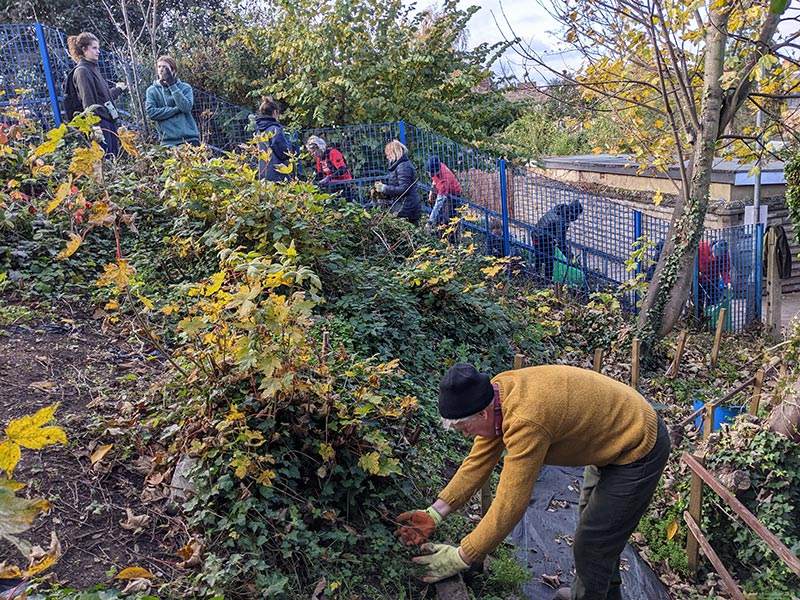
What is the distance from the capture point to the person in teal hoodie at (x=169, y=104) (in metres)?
8.33

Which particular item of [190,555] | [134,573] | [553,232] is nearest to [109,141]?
[553,232]

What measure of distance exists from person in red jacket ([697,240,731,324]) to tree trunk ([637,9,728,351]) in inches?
89.8

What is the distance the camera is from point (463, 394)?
3012 mm

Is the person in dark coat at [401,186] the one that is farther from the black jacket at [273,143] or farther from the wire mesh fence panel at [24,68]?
the wire mesh fence panel at [24,68]

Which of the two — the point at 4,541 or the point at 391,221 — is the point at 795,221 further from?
the point at 4,541

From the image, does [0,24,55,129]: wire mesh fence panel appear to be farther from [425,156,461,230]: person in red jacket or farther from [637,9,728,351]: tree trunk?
[637,9,728,351]: tree trunk

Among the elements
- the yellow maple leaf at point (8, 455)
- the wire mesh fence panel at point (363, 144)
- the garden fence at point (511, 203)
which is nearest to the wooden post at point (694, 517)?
the yellow maple leaf at point (8, 455)

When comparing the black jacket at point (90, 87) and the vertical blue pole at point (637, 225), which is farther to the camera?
the vertical blue pole at point (637, 225)

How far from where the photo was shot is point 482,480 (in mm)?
3404

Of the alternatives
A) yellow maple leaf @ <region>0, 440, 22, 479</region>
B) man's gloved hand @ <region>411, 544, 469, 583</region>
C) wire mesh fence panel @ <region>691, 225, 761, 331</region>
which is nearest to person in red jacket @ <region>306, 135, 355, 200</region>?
wire mesh fence panel @ <region>691, 225, 761, 331</region>

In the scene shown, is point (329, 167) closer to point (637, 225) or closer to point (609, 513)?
point (637, 225)

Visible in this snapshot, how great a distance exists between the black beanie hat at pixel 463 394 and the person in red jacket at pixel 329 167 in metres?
6.51

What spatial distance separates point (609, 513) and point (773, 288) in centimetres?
871

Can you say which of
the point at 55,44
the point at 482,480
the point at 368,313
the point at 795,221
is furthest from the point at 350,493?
the point at 55,44
